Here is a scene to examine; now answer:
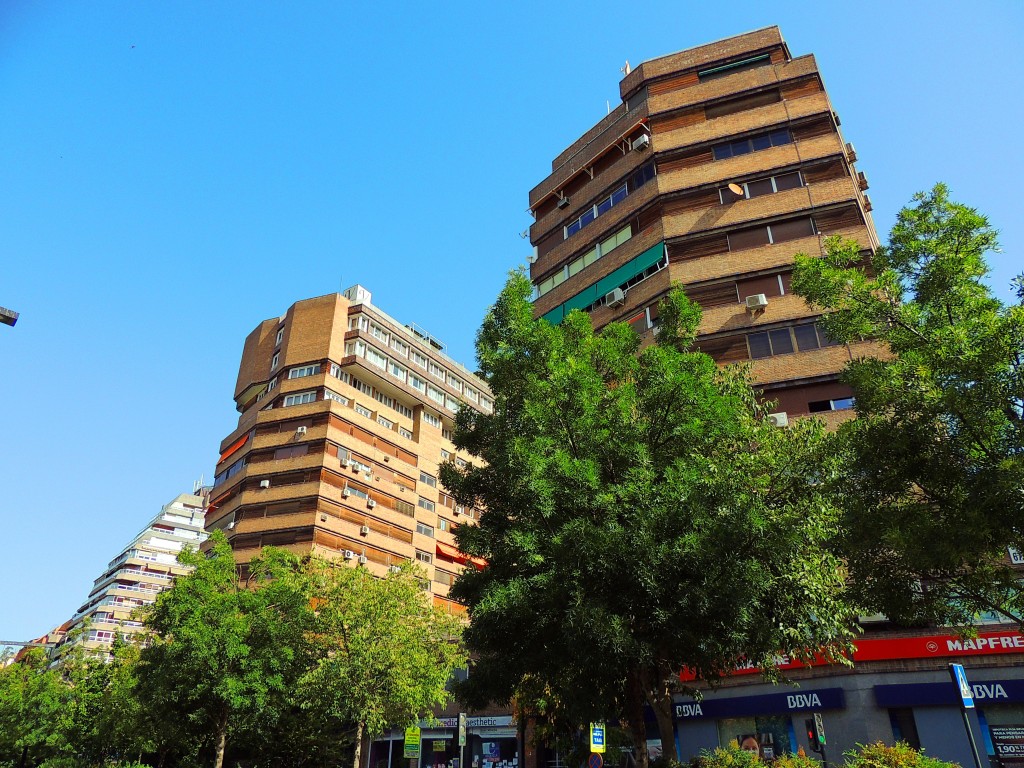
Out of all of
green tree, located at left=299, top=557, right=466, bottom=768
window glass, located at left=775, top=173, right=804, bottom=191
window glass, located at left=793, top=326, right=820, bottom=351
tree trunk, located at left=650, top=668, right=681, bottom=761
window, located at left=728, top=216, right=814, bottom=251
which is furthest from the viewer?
window glass, located at left=775, top=173, right=804, bottom=191

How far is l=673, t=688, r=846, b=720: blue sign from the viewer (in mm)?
18562

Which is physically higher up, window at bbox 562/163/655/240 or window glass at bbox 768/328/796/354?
window at bbox 562/163/655/240

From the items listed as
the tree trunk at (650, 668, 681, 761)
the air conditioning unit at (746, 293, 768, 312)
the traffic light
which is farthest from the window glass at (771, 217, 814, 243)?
the tree trunk at (650, 668, 681, 761)

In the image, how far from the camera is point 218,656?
74.0ft

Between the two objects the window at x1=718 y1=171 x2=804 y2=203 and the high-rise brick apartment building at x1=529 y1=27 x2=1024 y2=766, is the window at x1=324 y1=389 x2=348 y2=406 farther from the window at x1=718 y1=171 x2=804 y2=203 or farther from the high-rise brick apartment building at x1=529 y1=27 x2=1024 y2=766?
the window at x1=718 y1=171 x2=804 y2=203

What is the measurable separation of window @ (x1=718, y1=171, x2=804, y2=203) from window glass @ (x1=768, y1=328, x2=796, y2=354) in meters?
5.77

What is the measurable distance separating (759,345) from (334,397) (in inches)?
1151

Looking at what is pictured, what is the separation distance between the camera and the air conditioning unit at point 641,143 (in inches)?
1121

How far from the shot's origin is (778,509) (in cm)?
1155

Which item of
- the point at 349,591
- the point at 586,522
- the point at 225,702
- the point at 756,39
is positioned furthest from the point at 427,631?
the point at 756,39

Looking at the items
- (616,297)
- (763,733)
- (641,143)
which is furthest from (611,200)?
(763,733)

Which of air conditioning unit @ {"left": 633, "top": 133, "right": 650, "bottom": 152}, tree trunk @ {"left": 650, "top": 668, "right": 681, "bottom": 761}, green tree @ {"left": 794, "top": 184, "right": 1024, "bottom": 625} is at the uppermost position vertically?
air conditioning unit @ {"left": 633, "top": 133, "right": 650, "bottom": 152}

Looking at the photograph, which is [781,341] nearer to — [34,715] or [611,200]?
[611,200]

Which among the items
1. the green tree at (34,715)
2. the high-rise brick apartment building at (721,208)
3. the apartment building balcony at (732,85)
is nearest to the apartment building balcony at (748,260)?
the high-rise brick apartment building at (721,208)
